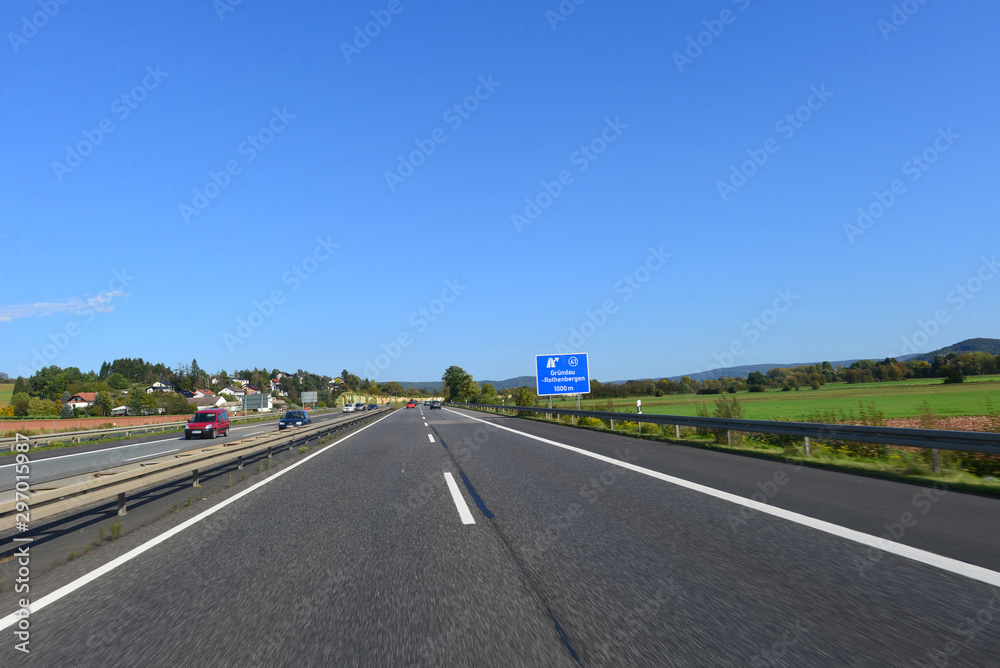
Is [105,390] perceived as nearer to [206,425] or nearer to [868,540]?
[206,425]

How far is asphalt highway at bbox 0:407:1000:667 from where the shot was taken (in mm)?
3168

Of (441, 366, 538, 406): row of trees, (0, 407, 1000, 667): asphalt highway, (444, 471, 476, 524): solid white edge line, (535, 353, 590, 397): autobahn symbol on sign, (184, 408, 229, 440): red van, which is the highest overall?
(441, 366, 538, 406): row of trees

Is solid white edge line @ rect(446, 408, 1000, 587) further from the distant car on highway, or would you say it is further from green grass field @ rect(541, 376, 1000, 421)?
the distant car on highway

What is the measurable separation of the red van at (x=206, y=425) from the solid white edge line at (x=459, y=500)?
Answer: 22.5m

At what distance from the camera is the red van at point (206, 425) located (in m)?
28.2

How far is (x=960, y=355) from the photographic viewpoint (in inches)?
2466

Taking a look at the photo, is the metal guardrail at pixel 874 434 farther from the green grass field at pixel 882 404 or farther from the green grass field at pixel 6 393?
the green grass field at pixel 6 393

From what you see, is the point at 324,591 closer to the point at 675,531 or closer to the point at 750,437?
the point at 675,531

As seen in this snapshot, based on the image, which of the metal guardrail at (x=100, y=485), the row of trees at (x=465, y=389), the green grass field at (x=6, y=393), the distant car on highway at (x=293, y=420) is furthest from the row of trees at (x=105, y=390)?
the metal guardrail at (x=100, y=485)

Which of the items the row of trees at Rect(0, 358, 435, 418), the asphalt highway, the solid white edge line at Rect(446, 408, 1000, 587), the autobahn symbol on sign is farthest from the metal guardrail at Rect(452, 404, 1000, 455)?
the row of trees at Rect(0, 358, 435, 418)

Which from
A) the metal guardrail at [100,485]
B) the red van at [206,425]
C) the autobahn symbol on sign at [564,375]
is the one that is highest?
the autobahn symbol on sign at [564,375]

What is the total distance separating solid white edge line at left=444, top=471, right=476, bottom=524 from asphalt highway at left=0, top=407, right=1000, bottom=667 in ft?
0.19

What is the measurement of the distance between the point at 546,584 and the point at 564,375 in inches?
1155

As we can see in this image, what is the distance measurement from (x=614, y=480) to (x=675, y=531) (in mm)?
3486
